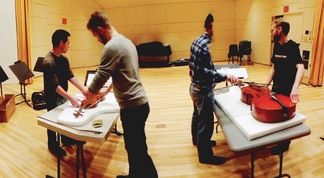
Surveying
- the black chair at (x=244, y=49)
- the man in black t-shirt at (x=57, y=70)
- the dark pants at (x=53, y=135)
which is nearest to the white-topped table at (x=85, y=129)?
the man in black t-shirt at (x=57, y=70)

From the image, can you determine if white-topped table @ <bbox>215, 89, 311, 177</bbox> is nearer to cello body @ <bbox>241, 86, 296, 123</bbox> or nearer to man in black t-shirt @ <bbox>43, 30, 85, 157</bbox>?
cello body @ <bbox>241, 86, 296, 123</bbox>

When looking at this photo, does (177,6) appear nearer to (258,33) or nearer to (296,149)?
(258,33)

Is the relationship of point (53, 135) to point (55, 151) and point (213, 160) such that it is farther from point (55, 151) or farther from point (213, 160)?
point (213, 160)

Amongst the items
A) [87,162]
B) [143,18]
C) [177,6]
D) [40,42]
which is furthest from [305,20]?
[40,42]

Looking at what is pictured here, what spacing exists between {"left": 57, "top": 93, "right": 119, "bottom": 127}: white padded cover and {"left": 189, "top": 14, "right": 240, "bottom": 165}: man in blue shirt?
0.81 metres

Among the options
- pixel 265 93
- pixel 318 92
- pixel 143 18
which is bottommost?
pixel 318 92

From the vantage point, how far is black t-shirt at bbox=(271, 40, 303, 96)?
8.84 ft

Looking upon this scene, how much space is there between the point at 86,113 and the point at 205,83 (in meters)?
1.12

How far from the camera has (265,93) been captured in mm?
2107

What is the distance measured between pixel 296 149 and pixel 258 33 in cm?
714

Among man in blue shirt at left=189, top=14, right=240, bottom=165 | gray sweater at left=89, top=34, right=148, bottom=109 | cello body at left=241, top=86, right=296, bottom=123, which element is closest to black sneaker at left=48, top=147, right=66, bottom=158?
gray sweater at left=89, top=34, right=148, bottom=109

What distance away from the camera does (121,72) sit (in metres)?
1.95

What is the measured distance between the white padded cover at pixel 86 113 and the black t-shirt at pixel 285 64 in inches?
65.6

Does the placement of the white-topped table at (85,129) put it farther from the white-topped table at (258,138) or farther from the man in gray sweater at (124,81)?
the white-topped table at (258,138)
